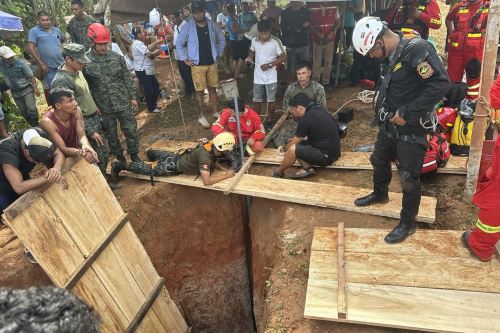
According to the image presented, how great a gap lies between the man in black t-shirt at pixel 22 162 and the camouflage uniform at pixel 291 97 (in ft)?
12.6

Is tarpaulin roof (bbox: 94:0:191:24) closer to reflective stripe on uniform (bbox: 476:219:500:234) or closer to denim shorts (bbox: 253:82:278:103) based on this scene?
denim shorts (bbox: 253:82:278:103)

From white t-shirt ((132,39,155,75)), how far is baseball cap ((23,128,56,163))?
16.5 ft

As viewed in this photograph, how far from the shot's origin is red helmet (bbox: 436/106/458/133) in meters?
5.25

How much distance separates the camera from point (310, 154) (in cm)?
540

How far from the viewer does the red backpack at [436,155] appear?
4.78 meters

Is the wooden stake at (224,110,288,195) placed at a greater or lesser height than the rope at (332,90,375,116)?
lesser

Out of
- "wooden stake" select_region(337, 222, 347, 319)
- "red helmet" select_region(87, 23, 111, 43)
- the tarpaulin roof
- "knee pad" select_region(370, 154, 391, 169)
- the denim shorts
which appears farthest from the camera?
the tarpaulin roof

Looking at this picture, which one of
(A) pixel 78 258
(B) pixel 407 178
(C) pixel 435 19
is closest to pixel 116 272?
(A) pixel 78 258

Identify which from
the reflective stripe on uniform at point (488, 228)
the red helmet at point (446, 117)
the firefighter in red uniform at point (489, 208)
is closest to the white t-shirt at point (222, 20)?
the red helmet at point (446, 117)

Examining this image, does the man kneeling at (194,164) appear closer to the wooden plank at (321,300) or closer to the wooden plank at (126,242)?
the wooden plank at (126,242)

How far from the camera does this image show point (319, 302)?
3211 mm

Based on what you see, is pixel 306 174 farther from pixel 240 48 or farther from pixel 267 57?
pixel 240 48

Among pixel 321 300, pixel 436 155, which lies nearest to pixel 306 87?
pixel 436 155

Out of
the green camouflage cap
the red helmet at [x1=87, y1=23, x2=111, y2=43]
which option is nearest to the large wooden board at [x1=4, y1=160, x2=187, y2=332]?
the green camouflage cap
